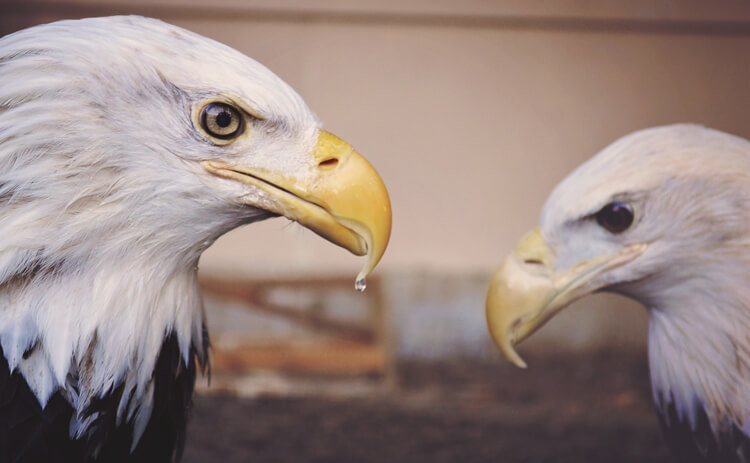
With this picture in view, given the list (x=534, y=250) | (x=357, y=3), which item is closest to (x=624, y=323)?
(x=357, y=3)

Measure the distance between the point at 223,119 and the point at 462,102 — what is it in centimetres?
327

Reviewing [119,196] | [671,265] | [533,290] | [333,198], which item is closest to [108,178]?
[119,196]

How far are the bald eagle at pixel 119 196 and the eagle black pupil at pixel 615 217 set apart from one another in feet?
1.91

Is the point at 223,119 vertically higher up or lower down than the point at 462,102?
higher up

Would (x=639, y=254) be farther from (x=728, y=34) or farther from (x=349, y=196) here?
(x=728, y=34)

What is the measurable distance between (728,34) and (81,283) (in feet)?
10.7

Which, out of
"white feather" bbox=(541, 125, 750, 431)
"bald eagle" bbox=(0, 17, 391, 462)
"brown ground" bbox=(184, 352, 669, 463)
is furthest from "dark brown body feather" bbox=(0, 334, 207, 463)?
"brown ground" bbox=(184, 352, 669, 463)

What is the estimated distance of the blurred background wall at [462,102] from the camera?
3.95 metres

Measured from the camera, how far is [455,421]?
3.89 meters

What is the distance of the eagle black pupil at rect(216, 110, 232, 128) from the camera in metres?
1.31

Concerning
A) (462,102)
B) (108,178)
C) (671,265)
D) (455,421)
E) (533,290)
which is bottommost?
(455,421)

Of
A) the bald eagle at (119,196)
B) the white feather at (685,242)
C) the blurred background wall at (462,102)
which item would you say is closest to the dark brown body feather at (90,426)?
the bald eagle at (119,196)

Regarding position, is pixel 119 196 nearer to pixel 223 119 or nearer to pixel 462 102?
pixel 223 119

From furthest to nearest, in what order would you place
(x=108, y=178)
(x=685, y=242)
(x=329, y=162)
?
(x=685, y=242)
(x=329, y=162)
(x=108, y=178)
